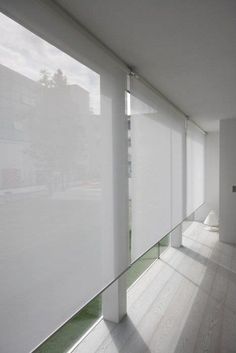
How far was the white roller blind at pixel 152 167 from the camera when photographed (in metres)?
3.15

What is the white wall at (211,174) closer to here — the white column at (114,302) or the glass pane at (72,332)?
the glass pane at (72,332)

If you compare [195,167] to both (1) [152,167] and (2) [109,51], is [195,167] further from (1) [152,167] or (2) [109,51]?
(2) [109,51]

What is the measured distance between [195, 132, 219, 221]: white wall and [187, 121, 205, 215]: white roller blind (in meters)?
0.29

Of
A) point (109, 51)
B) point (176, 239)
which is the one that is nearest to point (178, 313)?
point (176, 239)

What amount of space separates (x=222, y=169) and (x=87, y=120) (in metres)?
4.84

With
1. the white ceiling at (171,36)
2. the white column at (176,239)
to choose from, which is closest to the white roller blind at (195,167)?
the white column at (176,239)

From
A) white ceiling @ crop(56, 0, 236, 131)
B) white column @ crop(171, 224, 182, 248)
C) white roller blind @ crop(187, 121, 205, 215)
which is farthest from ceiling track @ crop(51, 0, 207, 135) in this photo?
white column @ crop(171, 224, 182, 248)

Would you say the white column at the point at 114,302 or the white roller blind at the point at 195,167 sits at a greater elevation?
the white roller blind at the point at 195,167

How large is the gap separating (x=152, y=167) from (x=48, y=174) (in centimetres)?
213

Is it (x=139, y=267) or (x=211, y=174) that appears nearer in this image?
(x=139, y=267)

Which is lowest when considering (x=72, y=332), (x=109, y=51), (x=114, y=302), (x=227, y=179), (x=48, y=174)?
(x=72, y=332)

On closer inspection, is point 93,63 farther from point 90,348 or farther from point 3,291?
point 90,348

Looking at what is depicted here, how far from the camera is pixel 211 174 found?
812 cm

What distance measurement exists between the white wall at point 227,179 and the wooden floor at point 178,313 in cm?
108
